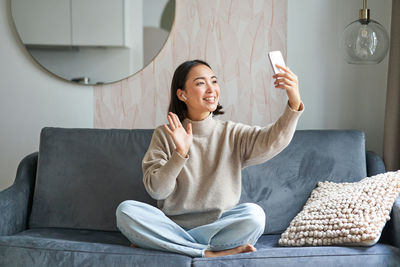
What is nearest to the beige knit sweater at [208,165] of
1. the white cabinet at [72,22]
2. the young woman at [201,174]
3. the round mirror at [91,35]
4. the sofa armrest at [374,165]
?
the young woman at [201,174]

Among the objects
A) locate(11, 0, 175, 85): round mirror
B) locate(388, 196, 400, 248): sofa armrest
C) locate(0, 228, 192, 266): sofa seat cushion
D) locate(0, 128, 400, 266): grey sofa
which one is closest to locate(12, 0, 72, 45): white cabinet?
locate(11, 0, 175, 85): round mirror

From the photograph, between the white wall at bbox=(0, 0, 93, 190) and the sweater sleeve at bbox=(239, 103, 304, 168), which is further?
the white wall at bbox=(0, 0, 93, 190)

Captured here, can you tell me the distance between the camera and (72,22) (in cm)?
297

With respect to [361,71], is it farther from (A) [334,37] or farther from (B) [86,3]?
(B) [86,3]

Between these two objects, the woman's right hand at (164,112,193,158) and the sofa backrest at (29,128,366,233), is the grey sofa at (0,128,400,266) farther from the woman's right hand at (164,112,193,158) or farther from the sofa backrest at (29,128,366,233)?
the woman's right hand at (164,112,193,158)

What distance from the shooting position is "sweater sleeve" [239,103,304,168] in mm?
2076

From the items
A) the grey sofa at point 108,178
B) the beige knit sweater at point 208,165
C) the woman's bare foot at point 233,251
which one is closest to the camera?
the woman's bare foot at point 233,251

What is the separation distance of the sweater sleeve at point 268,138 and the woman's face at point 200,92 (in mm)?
188

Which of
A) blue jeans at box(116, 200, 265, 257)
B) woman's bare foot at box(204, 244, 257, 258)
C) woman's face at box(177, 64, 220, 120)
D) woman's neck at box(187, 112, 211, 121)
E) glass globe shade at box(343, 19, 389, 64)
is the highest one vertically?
glass globe shade at box(343, 19, 389, 64)

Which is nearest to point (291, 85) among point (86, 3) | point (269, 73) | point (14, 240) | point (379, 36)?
point (379, 36)

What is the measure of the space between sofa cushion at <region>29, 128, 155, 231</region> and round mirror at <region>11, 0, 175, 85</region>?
1.65 feet

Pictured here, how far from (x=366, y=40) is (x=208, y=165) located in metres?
0.82

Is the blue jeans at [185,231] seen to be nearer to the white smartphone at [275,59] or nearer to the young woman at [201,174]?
the young woman at [201,174]

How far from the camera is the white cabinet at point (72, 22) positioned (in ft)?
9.70
